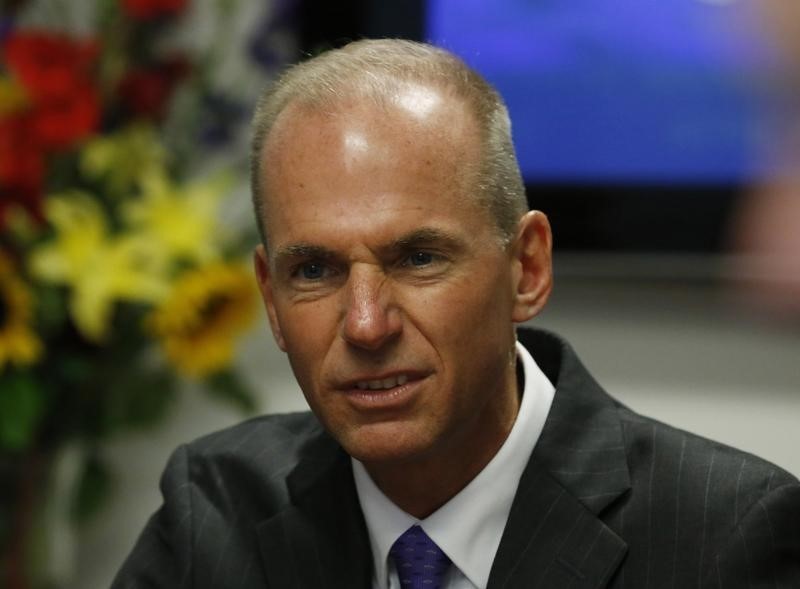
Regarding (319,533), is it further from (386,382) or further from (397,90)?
(397,90)

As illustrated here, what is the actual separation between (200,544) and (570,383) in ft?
1.52

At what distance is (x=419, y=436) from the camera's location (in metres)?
1.30

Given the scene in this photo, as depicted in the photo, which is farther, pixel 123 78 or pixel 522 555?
pixel 123 78

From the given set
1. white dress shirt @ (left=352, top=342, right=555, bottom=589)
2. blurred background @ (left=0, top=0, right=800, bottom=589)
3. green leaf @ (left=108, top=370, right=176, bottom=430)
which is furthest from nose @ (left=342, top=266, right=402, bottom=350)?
green leaf @ (left=108, top=370, right=176, bottom=430)

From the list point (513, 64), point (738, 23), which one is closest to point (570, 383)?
point (738, 23)

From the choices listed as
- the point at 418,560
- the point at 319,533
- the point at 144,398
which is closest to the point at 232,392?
the point at 144,398

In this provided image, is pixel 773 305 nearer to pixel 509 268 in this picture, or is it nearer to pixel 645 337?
pixel 509 268

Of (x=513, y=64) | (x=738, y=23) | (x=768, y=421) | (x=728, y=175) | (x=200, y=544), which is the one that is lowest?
(x=768, y=421)

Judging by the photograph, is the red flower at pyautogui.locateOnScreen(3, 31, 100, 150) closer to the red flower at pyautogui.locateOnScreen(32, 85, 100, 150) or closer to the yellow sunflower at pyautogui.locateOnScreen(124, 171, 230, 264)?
the red flower at pyautogui.locateOnScreen(32, 85, 100, 150)

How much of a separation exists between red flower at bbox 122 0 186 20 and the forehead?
1261 mm

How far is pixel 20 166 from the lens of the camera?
2.41 meters

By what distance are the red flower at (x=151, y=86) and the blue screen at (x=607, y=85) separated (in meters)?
0.54

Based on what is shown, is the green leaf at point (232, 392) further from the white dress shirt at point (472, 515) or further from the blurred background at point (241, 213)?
the white dress shirt at point (472, 515)

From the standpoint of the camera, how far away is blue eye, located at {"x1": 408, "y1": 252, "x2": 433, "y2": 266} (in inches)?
51.5
